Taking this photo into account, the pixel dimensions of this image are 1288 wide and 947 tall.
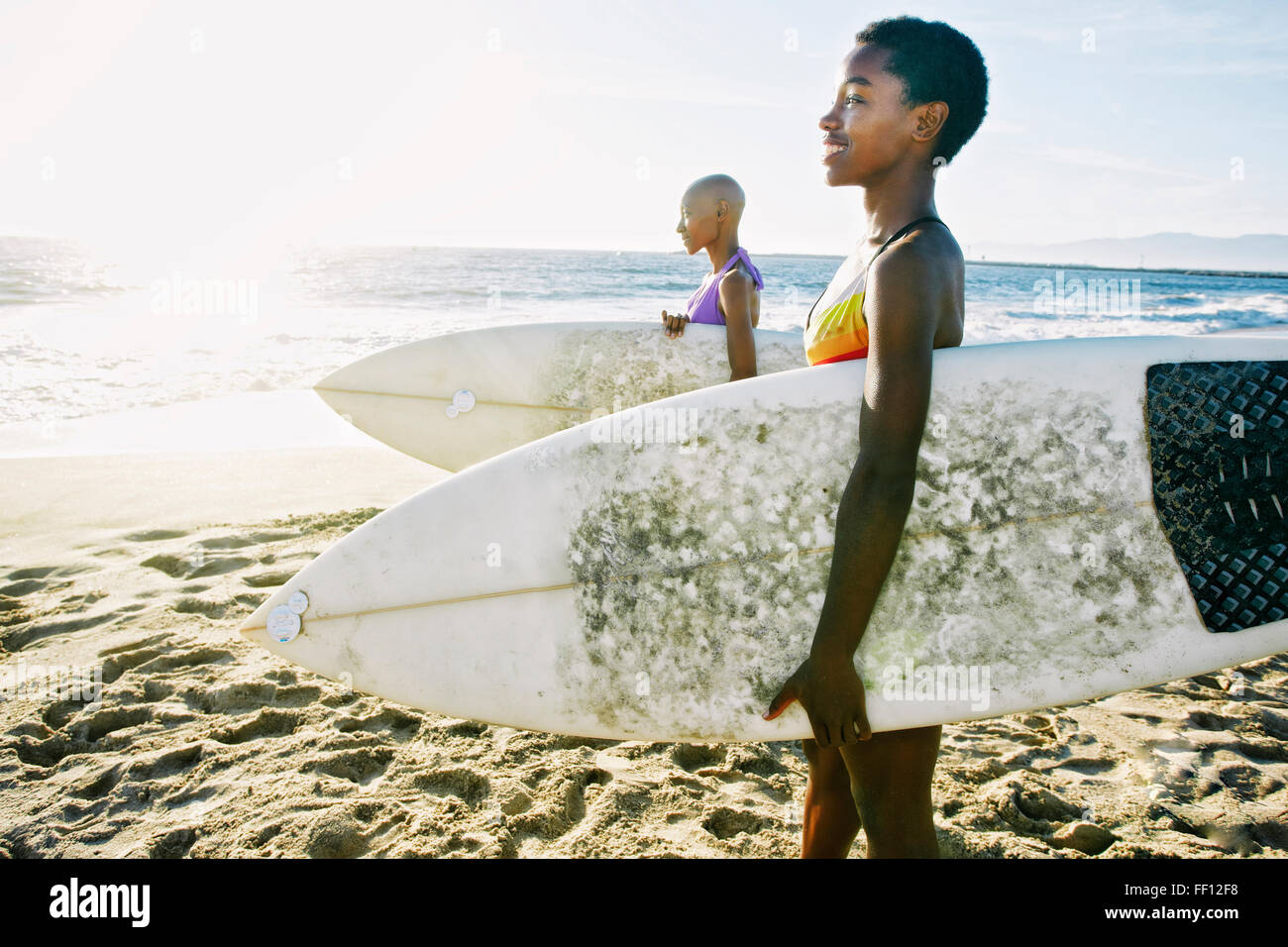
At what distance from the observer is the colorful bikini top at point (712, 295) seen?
10.1ft

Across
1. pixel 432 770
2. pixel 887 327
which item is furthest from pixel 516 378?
pixel 887 327

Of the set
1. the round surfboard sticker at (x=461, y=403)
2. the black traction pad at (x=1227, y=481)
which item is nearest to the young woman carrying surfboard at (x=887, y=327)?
the black traction pad at (x=1227, y=481)

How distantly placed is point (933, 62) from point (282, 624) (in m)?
1.80

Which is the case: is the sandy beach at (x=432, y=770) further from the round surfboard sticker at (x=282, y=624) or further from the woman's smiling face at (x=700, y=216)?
the woman's smiling face at (x=700, y=216)

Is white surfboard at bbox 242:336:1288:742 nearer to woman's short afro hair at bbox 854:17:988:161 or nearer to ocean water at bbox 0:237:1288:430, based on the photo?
woman's short afro hair at bbox 854:17:988:161

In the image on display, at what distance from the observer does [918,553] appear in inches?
55.3

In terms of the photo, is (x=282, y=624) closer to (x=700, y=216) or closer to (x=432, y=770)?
(x=432, y=770)

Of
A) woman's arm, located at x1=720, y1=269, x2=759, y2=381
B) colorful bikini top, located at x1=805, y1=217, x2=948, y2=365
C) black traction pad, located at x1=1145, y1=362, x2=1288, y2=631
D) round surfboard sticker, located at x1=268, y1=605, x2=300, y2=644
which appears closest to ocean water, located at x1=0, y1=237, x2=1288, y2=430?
woman's arm, located at x1=720, y1=269, x2=759, y2=381

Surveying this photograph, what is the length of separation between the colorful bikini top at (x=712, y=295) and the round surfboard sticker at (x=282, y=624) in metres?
2.09

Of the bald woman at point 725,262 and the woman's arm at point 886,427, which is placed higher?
the bald woman at point 725,262
